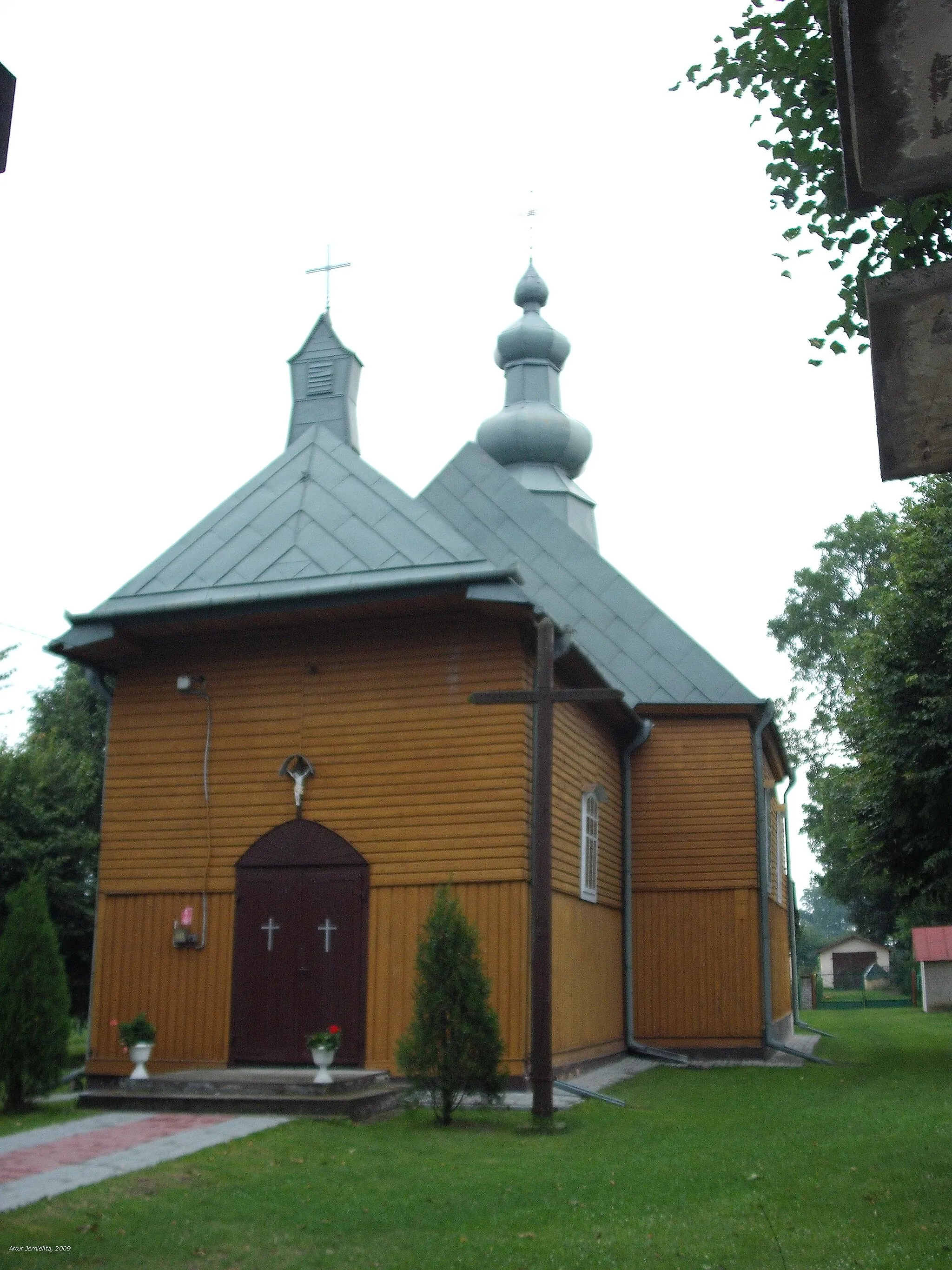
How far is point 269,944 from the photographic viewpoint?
1428cm

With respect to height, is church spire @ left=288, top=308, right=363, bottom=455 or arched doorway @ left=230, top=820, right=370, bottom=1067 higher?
church spire @ left=288, top=308, right=363, bottom=455

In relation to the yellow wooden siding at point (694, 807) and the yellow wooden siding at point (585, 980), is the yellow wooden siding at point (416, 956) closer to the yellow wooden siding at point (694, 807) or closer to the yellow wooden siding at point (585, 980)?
the yellow wooden siding at point (585, 980)

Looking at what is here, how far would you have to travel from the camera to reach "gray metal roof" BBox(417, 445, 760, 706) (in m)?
19.6

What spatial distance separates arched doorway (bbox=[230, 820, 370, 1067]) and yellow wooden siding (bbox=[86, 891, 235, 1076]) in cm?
20

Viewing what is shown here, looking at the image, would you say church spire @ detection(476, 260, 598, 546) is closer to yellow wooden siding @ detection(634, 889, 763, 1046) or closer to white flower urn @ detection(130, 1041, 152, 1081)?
yellow wooden siding @ detection(634, 889, 763, 1046)

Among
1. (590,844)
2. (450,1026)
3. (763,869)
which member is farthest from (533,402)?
(450,1026)

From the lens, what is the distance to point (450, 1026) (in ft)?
36.9

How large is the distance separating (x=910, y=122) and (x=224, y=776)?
12.9 m

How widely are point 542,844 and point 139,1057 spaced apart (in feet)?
15.7

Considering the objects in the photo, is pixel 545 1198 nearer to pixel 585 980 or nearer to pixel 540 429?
pixel 585 980

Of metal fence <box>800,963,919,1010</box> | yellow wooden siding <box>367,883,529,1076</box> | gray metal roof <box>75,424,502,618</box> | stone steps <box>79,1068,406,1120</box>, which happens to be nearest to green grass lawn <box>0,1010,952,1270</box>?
stone steps <box>79,1068,406,1120</box>

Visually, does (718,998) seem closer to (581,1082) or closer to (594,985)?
(594,985)

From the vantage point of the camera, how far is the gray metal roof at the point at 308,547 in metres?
14.1

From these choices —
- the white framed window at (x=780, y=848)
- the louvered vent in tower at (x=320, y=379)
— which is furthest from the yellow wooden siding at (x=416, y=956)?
the white framed window at (x=780, y=848)
